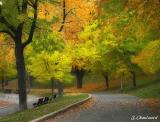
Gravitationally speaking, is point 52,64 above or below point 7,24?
below

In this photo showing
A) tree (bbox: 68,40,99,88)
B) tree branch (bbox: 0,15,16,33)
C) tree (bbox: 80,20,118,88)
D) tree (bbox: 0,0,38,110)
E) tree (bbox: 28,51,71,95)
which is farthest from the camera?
tree (bbox: 68,40,99,88)

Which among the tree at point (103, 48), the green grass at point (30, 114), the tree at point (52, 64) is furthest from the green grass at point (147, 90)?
the green grass at point (30, 114)

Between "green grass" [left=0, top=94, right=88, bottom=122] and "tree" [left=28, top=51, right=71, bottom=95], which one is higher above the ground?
"tree" [left=28, top=51, right=71, bottom=95]

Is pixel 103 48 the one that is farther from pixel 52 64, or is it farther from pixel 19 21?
pixel 19 21

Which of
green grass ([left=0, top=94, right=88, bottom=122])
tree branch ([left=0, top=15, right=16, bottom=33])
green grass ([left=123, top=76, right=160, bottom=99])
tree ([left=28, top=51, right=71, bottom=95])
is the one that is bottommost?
green grass ([left=0, top=94, right=88, bottom=122])

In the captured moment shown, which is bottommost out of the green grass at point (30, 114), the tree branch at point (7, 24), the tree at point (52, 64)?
the green grass at point (30, 114)

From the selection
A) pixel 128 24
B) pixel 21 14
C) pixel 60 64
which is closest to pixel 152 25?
pixel 128 24

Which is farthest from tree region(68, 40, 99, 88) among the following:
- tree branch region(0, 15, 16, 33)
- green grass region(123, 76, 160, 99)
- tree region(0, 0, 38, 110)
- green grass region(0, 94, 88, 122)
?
green grass region(0, 94, 88, 122)

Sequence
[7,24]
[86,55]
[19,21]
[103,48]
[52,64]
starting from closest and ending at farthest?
[19,21] → [7,24] → [52,64] → [103,48] → [86,55]

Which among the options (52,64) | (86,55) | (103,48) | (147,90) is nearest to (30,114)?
(147,90)

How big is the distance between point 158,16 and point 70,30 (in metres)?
20.0

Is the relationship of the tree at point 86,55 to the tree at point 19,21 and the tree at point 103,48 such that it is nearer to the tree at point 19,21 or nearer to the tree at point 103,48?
the tree at point 103,48

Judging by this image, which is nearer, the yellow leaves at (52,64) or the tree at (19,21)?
the tree at (19,21)

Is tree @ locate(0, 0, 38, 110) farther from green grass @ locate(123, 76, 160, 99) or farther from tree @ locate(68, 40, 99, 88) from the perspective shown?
tree @ locate(68, 40, 99, 88)
